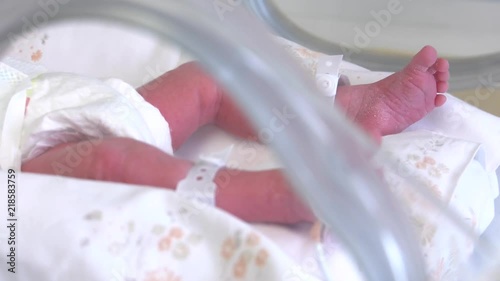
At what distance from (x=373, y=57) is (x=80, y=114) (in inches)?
23.6

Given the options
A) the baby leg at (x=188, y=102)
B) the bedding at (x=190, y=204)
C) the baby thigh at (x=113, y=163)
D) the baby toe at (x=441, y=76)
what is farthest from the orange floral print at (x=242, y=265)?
the baby toe at (x=441, y=76)

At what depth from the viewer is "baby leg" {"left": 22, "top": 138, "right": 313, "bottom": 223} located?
1.91ft

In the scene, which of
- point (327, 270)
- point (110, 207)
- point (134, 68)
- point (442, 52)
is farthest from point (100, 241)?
point (442, 52)

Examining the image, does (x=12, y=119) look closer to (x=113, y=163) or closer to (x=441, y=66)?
(x=113, y=163)

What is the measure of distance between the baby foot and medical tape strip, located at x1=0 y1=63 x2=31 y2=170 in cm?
38

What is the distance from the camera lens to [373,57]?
111 cm

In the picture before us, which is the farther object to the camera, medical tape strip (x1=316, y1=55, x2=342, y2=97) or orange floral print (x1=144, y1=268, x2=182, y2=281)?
medical tape strip (x1=316, y1=55, x2=342, y2=97)

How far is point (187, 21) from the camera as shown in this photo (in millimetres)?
345

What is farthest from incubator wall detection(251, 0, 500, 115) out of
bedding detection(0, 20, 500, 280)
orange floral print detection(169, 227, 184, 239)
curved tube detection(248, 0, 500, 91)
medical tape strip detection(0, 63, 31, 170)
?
orange floral print detection(169, 227, 184, 239)

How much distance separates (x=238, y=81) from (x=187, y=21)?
42 mm

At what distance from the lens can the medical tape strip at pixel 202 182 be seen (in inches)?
21.9

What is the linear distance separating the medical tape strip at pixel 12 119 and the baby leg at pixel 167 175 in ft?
0.07

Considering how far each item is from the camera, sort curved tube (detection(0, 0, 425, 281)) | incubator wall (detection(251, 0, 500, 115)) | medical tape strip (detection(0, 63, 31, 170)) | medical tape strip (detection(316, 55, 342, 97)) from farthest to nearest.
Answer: incubator wall (detection(251, 0, 500, 115))
medical tape strip (detection(316, 55, 342, 97))
medical tape strip (detection(0, 63, 31, 170))
curved tube (detection(0, 0, 425, 281))

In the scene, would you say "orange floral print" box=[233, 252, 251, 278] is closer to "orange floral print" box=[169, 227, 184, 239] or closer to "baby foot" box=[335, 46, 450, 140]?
"orange floral print" box=[169, 227, 184, 239]
